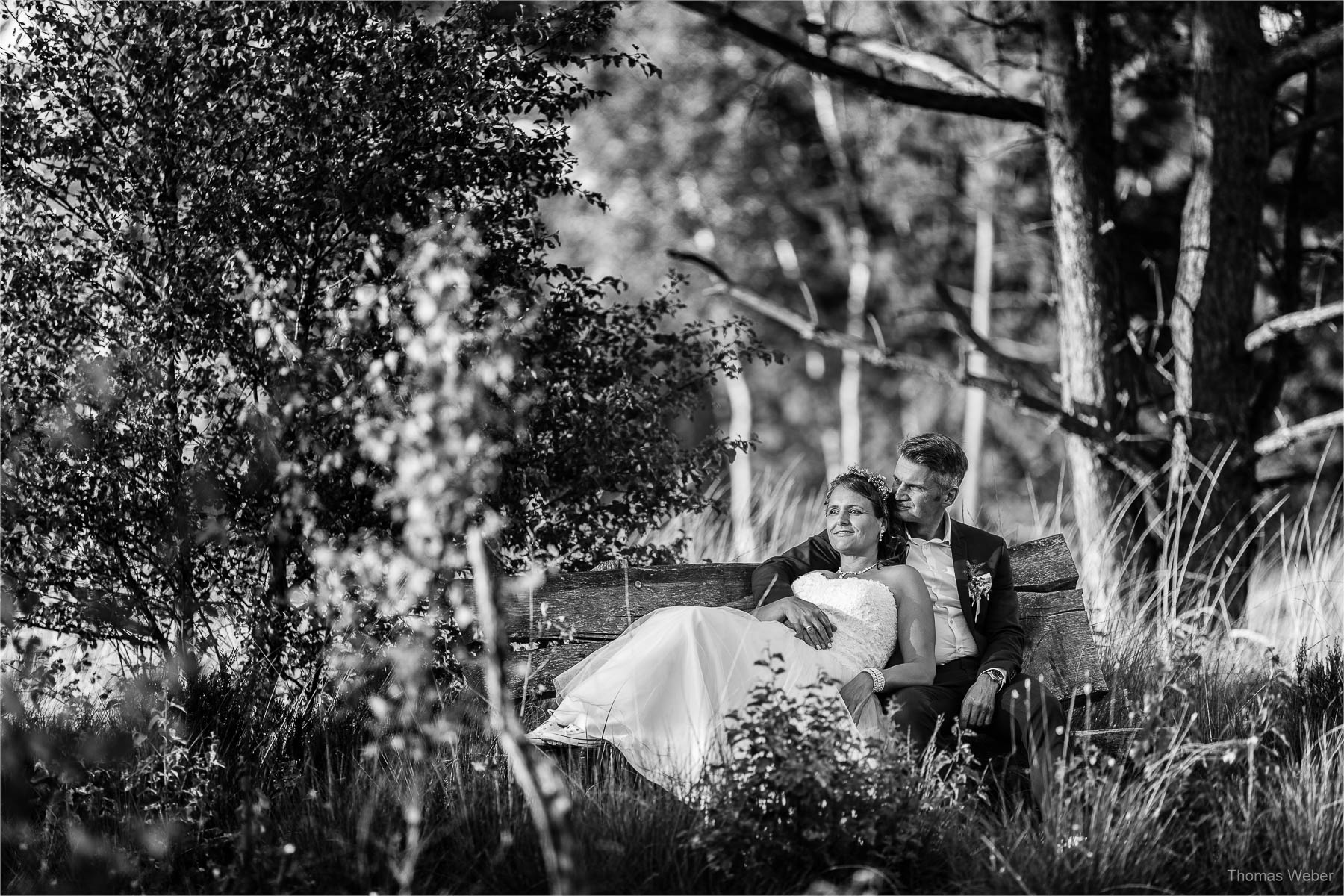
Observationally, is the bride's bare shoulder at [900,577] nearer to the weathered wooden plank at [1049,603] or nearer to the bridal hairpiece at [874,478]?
the bridal hairpiece at [874,478]

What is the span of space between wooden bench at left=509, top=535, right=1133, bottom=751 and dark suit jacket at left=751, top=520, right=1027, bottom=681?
0.09 metres

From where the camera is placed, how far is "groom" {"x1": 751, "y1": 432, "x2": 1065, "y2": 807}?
4238 millimetres

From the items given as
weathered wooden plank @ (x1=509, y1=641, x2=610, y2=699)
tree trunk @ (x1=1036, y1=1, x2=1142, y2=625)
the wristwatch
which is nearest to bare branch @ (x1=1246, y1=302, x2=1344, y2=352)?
tree trunk @ (x1=1036, y1=1, x2=1142, y2=625)

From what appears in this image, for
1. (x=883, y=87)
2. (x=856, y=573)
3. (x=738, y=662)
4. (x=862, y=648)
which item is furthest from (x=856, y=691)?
(x=883, y=87)

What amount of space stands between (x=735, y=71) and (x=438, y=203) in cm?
1692

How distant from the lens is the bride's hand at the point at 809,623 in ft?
14.5

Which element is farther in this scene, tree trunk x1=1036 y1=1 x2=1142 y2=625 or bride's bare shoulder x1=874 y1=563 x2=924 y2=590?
tree trunk x1=1036 y1=1 x2=1142 y2=625

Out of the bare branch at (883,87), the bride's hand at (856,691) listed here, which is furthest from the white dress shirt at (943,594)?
the bare branch at (883,87)

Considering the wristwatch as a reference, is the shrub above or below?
below

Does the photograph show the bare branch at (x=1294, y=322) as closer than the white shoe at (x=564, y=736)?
No

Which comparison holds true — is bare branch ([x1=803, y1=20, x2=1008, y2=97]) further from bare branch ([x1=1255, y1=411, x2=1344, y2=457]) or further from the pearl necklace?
the pearl necklace

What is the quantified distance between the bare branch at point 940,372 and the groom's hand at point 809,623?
2231 mm

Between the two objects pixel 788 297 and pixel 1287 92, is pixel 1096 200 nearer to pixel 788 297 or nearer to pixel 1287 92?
pixel 1287 92

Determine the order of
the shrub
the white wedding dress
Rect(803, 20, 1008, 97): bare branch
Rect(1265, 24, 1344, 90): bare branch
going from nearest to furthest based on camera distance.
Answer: the shrub < the white wedding dress < Rect(1265, 24, 1344, 90): bare branch < Rect(803, 20, 1008, 97): bare branch
